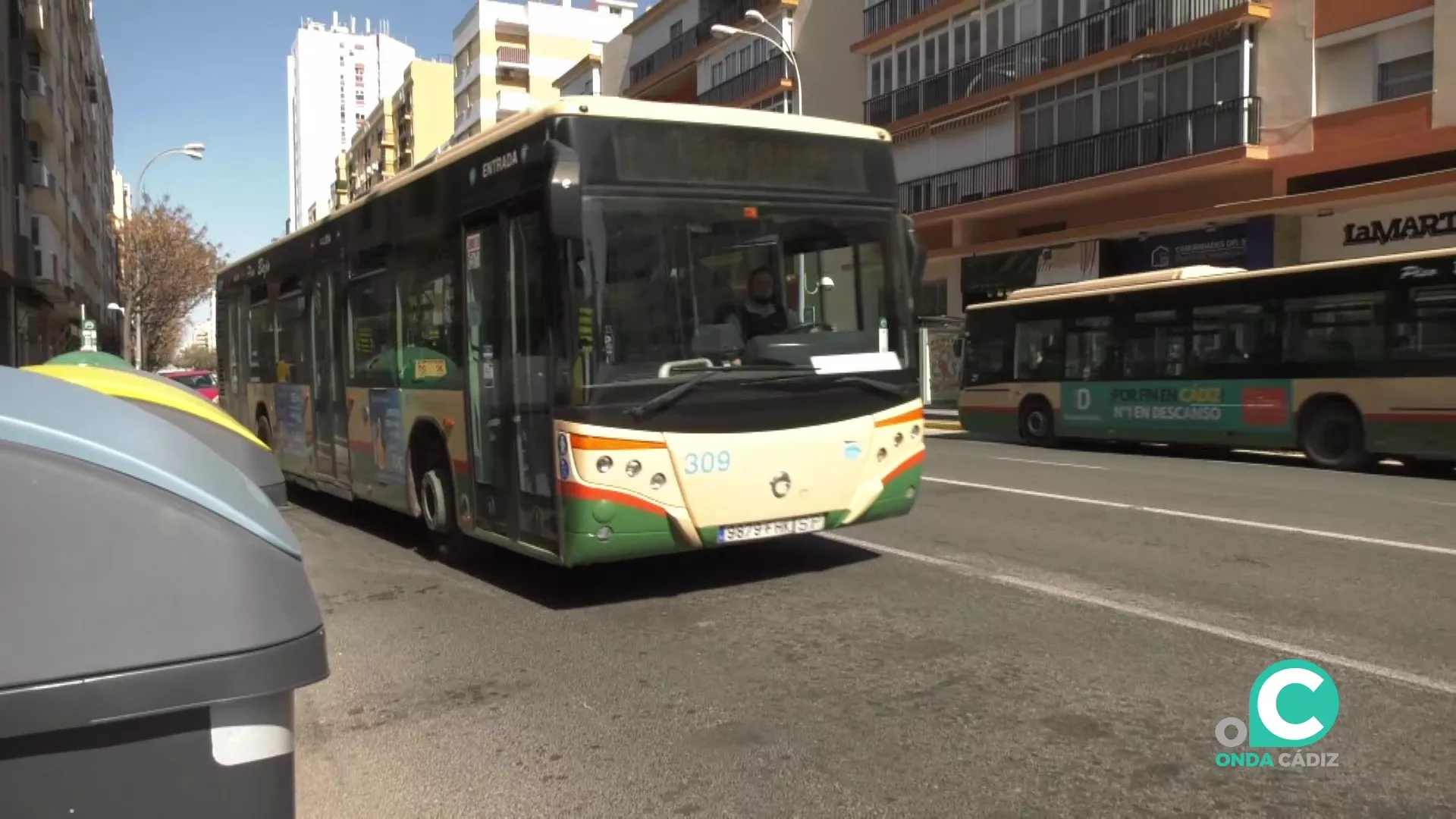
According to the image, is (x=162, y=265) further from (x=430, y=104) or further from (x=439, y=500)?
(x=439, y=500)

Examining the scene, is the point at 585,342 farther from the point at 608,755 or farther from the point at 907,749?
the point at 907,749

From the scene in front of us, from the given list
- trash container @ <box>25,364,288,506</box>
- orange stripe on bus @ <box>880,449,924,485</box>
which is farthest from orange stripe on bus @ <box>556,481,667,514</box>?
trash container @ <box>25,364,288,506</box>

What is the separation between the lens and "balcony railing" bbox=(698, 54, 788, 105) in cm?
3978

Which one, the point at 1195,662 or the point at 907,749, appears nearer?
the point at 907,749

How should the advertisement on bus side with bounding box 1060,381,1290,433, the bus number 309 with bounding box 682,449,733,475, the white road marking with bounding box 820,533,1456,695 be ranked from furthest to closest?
the advertisement on bus side with bounding box 1060,381,1290,433, the bus number 309 with bounding box 682,449,733,475, the white road marking with bounding box 820,533,1456,695

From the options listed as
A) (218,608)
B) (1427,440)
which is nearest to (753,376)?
(218,608)

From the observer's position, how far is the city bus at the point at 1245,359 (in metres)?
14.1

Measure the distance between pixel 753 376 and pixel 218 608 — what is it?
488 centimetres

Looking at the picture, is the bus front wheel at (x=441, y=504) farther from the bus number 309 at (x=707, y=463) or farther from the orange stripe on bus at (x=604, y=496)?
the bus number 309 at (x=707, y=463)

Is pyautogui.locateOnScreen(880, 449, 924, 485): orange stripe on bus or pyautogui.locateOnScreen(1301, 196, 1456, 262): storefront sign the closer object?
pyautogui.locateOnScreen(880, 449, 924, 485): orange stripe on bus

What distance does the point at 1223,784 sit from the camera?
12.9 ft

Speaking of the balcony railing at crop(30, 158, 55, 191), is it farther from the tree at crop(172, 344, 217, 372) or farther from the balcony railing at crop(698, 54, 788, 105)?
the tree at crop(172, 344, 217, 372)

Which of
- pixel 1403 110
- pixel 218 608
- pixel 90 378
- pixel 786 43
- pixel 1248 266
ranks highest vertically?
pixel 786 43

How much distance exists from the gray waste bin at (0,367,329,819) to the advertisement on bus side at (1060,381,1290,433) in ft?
53.3
